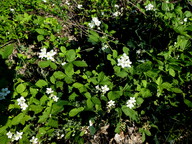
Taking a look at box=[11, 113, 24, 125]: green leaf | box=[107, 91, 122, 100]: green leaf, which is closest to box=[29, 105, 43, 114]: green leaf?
box=[11, 113, 24, 125]: green leaf

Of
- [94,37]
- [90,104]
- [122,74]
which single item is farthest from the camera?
[94,37]

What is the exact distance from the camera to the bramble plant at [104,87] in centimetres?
191

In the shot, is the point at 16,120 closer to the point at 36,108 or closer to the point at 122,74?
the point at 36,108

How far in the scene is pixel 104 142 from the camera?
227 centimetres

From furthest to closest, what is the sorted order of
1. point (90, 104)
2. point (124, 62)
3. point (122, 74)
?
point (124, 62) < point (122, 74) < point (90, 104)

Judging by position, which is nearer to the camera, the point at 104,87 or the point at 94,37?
the point at 104,87

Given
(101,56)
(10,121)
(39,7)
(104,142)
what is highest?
(39,7)

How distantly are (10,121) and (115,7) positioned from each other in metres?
3.02

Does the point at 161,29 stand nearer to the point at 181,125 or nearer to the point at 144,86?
the point at 144,86

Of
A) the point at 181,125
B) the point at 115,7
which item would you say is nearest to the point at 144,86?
the point at 181,125

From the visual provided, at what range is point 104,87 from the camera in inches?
79.1

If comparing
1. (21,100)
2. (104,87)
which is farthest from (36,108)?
(104,87)

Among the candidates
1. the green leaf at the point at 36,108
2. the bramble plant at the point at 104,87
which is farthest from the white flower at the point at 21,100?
the green leaf at the point at 36,108

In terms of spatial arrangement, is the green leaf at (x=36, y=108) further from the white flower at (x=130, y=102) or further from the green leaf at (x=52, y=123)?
the white flower at (x=130, y=102)
